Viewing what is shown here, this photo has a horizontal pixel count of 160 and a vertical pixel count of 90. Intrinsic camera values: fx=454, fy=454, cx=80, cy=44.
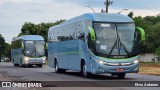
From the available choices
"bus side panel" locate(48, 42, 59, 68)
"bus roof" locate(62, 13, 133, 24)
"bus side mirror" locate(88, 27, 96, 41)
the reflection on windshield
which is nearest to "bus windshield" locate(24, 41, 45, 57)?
"bus side panel" locate(48, 42, 59, 68)

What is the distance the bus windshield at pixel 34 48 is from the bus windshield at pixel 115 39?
24.8 m

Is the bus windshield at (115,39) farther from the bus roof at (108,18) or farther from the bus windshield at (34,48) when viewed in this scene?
the bus windshield at (34,48)

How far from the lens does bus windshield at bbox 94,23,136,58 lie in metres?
23.2

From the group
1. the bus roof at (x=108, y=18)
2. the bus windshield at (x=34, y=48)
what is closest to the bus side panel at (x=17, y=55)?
the bus windshield at (x=34, y=48)

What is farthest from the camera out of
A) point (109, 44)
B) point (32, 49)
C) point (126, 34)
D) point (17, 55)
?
point (17, 55)

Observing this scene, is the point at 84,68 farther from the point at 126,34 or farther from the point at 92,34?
the point at 126,34

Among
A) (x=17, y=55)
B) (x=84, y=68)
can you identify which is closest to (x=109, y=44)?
(x=84, y=68)

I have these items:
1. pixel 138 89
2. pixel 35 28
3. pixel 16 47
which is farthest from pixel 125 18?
pixel 35 28

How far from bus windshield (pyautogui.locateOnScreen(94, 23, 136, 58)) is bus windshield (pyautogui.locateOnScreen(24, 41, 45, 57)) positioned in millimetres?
24821

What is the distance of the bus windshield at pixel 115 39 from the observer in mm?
23250

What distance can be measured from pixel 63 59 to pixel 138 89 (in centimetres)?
1393

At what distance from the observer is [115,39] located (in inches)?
919

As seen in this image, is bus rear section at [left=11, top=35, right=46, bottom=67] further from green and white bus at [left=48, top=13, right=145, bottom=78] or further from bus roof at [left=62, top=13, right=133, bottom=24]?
bus roof at [left=62, top=13, right=133, bottom=24]

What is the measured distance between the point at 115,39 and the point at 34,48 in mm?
25728
